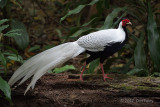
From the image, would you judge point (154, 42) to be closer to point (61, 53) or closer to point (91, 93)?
point (91, 93)

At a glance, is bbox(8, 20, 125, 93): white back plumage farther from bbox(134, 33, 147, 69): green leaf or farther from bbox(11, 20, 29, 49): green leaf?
bbox(11, 20, 29, 49): green leaf

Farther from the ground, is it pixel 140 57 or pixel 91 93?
pixel 140 57

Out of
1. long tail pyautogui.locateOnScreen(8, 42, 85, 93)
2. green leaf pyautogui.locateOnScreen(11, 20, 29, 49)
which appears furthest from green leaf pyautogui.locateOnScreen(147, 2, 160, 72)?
green leaf pyautogui.locateOnScreen(11, 20, 29, 49)

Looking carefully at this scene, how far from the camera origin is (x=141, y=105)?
2.90m

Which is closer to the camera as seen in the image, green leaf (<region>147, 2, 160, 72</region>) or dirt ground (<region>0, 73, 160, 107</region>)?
dirt ground (<region>0, 73, 160, 107</region>)

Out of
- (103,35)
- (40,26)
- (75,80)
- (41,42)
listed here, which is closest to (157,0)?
(103,35)

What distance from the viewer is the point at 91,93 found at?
3.12m

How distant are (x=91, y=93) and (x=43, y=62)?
0.71 metres

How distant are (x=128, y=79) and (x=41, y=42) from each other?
395 cm

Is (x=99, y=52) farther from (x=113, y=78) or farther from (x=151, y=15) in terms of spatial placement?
(x=151, y=15)

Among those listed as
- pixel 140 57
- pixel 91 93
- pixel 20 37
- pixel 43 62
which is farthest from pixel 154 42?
pixel 20 37

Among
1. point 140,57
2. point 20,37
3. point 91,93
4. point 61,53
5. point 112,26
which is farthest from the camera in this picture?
point 20,37

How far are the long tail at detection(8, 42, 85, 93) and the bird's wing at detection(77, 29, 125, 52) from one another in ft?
0.32

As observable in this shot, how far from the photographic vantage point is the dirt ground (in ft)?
9.76
